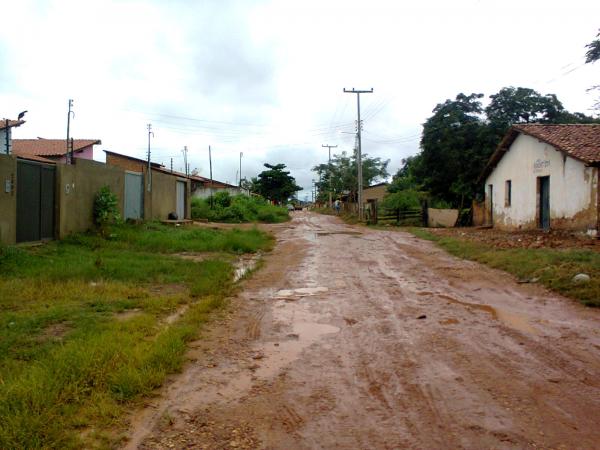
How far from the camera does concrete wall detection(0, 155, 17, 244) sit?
1070cm

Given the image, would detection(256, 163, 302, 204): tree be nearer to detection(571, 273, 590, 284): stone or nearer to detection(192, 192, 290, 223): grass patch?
detection(192, 192, 290, 223): grass patch

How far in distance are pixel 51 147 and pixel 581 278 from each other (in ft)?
107

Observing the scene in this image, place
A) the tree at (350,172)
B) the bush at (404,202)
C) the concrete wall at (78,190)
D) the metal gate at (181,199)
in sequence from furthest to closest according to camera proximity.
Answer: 1. the tree at (350,172)
2. the bush at (404,202)
3. the metal gate at (181,199)
4. the concrete wall at (78,190)

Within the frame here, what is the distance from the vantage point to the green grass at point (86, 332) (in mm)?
3617

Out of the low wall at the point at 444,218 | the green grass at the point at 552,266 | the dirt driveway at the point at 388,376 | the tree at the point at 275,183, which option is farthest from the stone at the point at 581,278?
the tree at the point at 275,183

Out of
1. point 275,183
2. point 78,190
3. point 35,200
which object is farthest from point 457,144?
point 275,183

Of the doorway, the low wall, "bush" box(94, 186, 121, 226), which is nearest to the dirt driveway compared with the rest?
"bush" box(94, 186, 121, 226)

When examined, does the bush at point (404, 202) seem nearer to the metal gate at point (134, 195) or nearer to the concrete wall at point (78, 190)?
the metal gate at point (134, 195)

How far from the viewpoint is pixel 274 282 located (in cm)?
998

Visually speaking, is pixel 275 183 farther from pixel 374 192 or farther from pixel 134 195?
pixel 134 195

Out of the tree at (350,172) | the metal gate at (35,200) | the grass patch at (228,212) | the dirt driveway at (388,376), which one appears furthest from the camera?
the tree at (350,172)

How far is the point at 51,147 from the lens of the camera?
33188 millimetres

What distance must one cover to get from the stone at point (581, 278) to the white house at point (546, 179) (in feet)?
28.6

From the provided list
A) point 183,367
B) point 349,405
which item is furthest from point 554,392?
point 183,367
